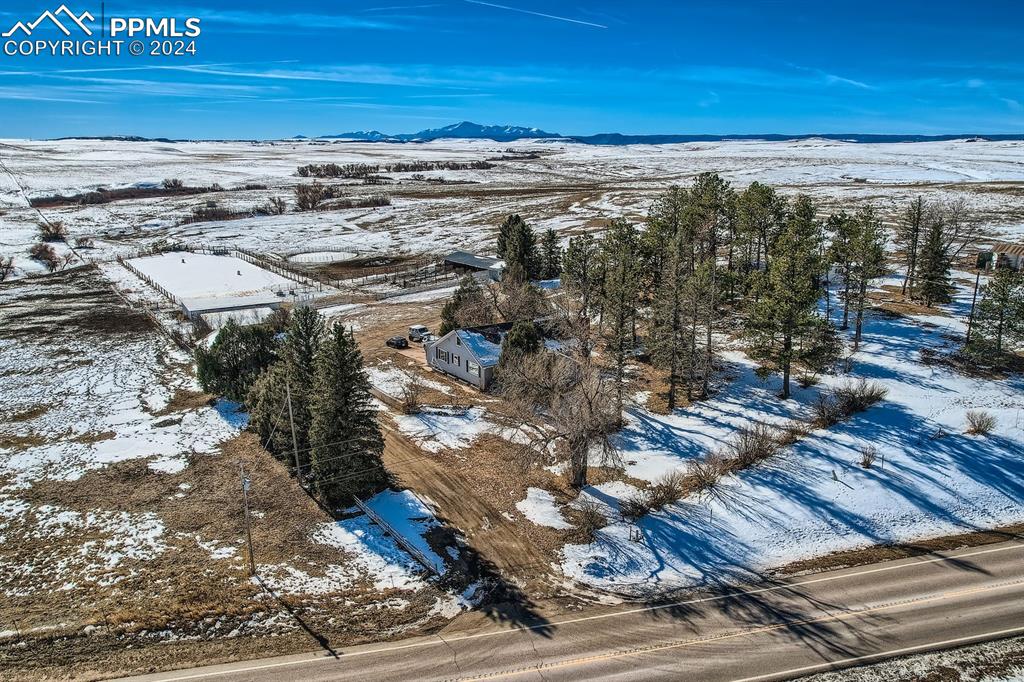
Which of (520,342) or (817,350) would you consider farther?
(520,342)

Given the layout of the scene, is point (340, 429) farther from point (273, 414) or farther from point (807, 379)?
point (807, 379)

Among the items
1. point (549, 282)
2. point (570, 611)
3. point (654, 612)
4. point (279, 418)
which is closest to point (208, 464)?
point (279, 418)

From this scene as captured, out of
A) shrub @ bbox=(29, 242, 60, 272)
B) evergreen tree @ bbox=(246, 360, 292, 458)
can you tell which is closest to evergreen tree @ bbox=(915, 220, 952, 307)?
evergreen tree @ bbox=(246, 360, 292, 458)

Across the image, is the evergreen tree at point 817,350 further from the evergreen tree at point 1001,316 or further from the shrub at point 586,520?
the shrub at point 586,520

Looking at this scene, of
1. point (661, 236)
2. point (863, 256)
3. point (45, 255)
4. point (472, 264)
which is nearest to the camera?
point (863, 256)

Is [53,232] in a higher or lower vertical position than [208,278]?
higher

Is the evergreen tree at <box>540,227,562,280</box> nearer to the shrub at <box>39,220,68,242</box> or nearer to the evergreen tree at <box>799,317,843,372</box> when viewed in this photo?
the evergreen tree at <box>799,317,843,372</box>

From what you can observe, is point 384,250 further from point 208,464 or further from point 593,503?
point 593,503

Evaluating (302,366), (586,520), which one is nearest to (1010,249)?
(586,520)

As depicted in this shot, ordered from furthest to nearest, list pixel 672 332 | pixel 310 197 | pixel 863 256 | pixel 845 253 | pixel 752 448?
pixel 310 197
pixel 845 253
pixel 863 256
pixel 672 332
pixel 752 448
